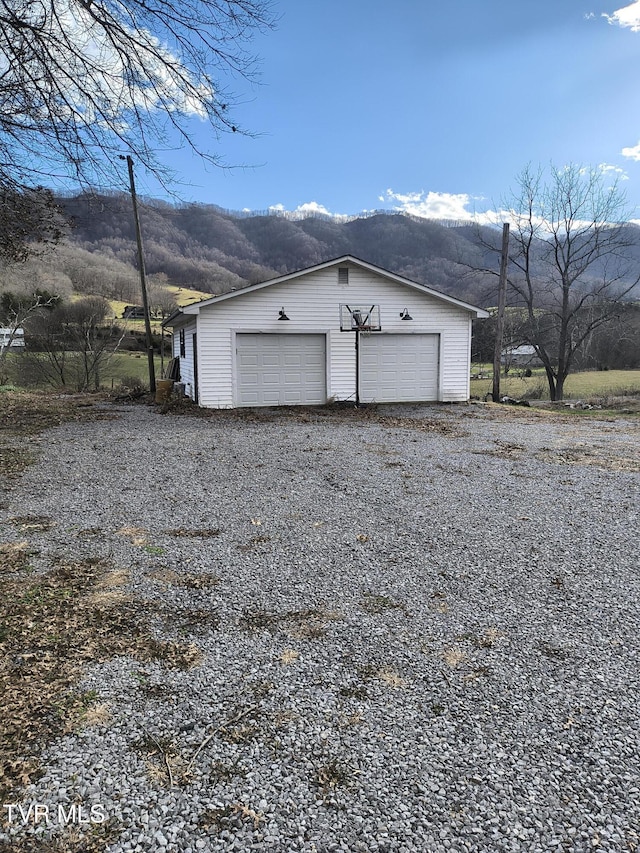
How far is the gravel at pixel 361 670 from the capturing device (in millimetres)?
1672

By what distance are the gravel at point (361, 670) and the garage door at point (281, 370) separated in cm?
805

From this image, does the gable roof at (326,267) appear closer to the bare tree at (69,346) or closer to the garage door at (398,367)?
the garage door at (398,367)

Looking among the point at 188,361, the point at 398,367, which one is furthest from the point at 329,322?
the point at 188,361

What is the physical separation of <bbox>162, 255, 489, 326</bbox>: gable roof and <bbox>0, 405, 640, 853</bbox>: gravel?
25.8ft

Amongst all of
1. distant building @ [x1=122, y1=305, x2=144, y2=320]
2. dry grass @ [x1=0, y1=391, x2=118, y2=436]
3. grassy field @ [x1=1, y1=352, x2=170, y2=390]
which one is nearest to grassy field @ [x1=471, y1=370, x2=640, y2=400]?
dry grass @ [x1=0, y1=391, x2=118, y2=436]

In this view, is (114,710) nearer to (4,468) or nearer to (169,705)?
(169,705)

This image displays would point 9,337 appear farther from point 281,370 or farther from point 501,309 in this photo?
point 501,309

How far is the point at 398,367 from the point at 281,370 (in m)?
3.59

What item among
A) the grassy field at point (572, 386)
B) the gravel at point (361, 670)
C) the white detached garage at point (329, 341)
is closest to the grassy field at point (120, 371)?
the white detached garage at point (329, 341)

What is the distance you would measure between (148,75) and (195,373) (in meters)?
9.67

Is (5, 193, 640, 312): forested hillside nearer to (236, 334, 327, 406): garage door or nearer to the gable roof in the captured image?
the gable roof

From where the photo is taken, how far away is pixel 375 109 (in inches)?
443

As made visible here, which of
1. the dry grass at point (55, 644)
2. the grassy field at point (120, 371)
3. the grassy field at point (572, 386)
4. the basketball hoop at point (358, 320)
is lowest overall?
the dry grass at point (55, 644)

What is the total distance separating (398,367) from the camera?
15.1 meters
